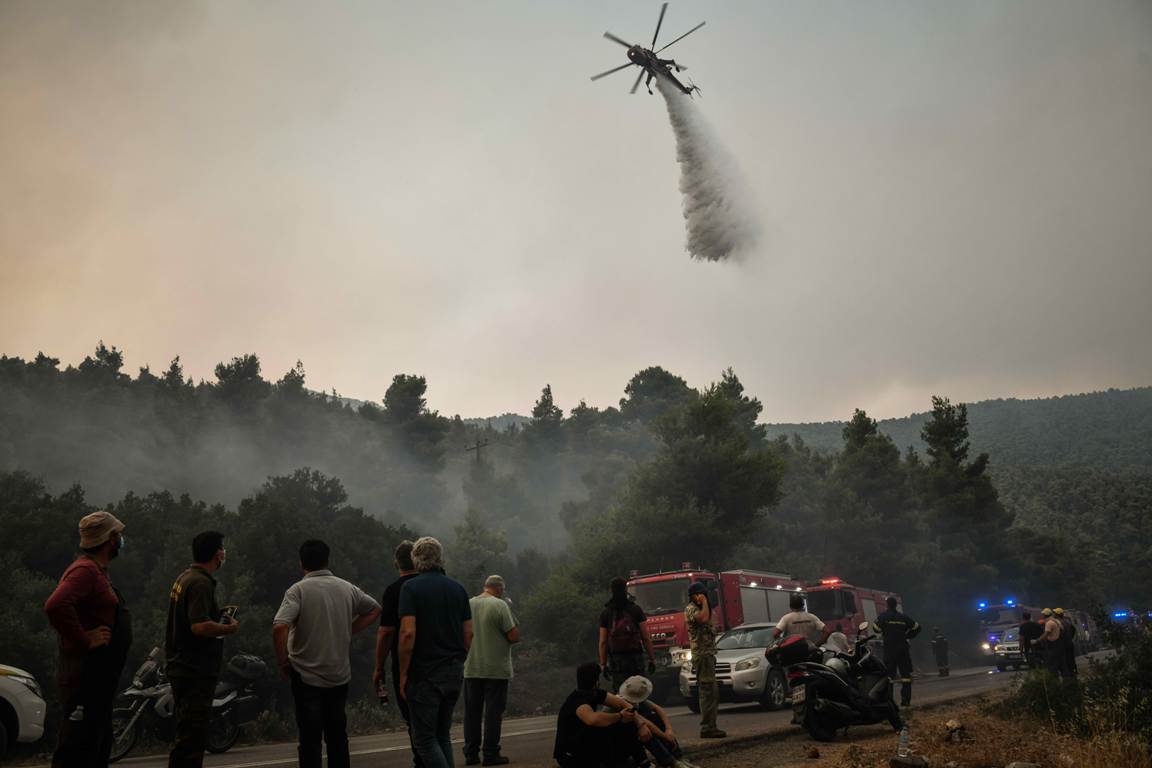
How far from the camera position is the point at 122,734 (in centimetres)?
1147

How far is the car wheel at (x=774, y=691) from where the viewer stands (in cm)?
1662

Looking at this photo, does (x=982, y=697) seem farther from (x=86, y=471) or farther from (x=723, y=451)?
(x=86, y=471)

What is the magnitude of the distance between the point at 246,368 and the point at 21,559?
5454 centimetres

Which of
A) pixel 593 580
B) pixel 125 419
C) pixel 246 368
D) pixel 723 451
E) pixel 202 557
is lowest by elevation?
pixel 593 580

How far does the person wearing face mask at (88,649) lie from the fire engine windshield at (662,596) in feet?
58.6

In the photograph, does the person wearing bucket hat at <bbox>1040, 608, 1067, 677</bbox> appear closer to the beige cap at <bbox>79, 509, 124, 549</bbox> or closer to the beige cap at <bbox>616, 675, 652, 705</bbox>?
the beige cap at <bbox>616, 675, 652, 705</bbox>

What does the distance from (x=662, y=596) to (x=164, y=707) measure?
13874 mm

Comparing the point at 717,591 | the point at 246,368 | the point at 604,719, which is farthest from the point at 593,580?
the point at 246,368

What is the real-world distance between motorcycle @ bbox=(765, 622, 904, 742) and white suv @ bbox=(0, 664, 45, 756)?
8.81 meters

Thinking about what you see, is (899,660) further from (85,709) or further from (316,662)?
(85,709)

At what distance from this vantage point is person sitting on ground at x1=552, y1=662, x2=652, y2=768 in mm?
6637

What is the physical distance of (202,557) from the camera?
608cm

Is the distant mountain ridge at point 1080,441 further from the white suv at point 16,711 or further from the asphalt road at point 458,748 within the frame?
the white suv at point 16,711

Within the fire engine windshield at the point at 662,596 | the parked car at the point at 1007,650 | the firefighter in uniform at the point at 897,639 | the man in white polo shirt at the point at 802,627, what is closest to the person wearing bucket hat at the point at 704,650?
the man in white polo shirt at the point at 802,627
